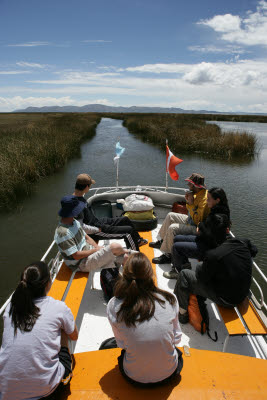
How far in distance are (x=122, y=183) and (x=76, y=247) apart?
12.7 metres

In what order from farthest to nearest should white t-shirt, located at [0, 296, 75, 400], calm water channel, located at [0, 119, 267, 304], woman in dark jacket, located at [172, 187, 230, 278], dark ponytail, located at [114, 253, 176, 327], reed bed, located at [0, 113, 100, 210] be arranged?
reed bed, located at [0, 113, 100, 210] → calm water channel, located at [0, 119, 267, 304] → woman in dark jacket, located at [172, 187, 230, 278] → dark ponytail, located at [114, 253, 176, 327] → white t-shirt, located at [0, 296, 75, 400]

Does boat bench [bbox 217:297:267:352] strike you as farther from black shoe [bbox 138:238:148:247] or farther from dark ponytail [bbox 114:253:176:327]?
black shoe [bbox 138:238:148:247]

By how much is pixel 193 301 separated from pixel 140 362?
5.34 feet

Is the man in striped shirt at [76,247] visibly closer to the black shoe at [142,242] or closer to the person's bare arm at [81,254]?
the person's bare arm at [81,254]

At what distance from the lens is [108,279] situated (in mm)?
3596

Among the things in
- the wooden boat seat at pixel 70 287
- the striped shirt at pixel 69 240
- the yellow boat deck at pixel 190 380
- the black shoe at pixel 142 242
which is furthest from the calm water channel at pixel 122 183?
the yellow boat deck at pixel 190 380

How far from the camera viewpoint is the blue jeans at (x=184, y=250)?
3801 mm

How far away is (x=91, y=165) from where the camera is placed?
19.1 metres

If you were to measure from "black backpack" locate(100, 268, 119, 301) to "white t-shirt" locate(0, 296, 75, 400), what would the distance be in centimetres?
175

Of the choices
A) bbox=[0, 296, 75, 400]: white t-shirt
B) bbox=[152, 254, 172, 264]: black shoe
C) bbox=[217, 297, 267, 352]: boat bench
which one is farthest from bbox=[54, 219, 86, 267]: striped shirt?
bbox=[217, 297, 267, 352]: boat bench

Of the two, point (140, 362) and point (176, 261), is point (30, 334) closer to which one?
point (140, 362)

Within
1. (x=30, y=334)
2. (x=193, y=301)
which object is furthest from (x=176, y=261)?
(x=30, y=334)

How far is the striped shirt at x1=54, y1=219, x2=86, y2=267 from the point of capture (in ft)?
10.6

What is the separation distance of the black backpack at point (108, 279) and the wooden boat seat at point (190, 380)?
49.5 inches
